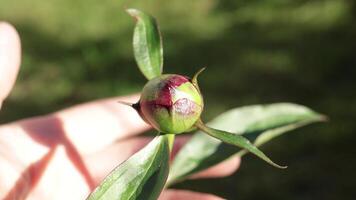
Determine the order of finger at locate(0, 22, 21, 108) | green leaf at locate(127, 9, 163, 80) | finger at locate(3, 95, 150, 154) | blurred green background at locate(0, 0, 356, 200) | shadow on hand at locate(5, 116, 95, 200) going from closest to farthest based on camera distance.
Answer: green leaf at locate(127, 9, 163, 80) < finger at locate(0, 22, 21, 108) < shadow on hand at locate(5, 116, 95, 200) < finger at locate(3, 95, 150, 154) < blurred green background at locate(0, 0, 356, 200)

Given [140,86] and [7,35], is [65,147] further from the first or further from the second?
[140,86]

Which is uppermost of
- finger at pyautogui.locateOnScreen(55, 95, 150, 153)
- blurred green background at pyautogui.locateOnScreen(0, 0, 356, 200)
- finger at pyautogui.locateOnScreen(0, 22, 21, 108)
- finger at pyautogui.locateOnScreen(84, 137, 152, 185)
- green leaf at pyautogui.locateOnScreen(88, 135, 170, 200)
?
finger at pyautogui.locateOnScreen(0, 22, 21, 108)

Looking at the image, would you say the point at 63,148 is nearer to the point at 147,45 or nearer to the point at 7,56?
the point at 7,56

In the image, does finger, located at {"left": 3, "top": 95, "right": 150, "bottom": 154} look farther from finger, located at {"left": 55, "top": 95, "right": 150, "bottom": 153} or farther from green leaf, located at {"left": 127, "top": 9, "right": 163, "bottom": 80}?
green leaf, located at {"left": 127, "top": 9, "right": 163, "bottom": 80}

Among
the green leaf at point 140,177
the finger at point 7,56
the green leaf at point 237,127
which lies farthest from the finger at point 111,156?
the green leaf at point 140,177

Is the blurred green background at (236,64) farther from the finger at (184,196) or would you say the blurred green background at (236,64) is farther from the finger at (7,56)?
the finger at (7,56)

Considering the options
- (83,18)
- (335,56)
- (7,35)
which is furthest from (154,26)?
(83,18)

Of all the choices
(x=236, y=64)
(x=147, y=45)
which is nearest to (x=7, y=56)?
(x=147, y=45)

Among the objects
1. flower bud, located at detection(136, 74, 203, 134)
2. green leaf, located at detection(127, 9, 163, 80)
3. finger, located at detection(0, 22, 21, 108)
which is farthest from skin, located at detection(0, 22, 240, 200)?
flower bud, located at detection(136, 74, 203, 134)
